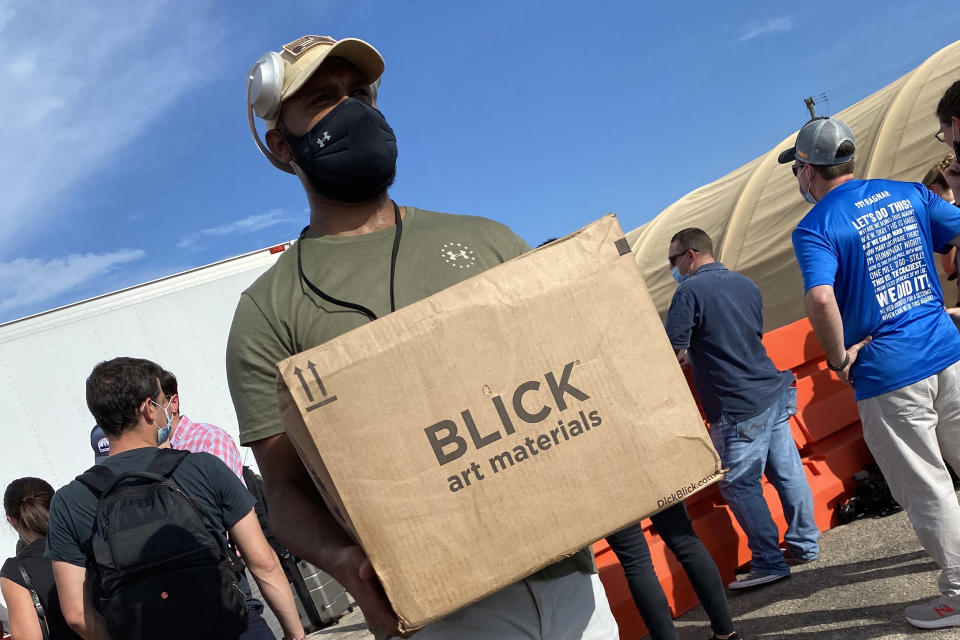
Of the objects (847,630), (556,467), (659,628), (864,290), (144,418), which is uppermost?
(144,418)

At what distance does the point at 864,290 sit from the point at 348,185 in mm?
2672

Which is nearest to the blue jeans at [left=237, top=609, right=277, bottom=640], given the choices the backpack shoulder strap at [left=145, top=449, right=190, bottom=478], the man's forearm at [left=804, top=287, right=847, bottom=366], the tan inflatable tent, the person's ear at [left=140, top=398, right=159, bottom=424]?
the backpack shoulder strap at [left=145, top=449, right=190, bottom=478]

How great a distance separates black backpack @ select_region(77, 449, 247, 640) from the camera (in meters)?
2.80

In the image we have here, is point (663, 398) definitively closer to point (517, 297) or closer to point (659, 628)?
point (517, 297)

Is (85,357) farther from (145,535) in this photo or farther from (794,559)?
(794,559)

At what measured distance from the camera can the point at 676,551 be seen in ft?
14.0

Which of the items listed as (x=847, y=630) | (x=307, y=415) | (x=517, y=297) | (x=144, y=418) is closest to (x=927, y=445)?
(x=847, y=630)

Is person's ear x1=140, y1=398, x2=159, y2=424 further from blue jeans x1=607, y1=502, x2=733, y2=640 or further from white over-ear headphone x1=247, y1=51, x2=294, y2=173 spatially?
blue jeans x1=607, y1=502, x2=733, y2=640

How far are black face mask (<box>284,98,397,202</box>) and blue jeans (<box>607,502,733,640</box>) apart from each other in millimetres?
2517

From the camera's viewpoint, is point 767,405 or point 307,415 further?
point 767,405

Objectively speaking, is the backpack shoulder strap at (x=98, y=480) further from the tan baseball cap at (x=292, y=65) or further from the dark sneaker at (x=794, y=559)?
the dark sneaker at (x=794, y=559)

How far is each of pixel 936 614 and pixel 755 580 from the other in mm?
1417

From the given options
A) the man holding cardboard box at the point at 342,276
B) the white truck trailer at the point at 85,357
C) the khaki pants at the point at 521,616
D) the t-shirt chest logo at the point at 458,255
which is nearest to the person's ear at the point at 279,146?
the man holding cardboard box at the point at 342,276

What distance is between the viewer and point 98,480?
3.04 meters
